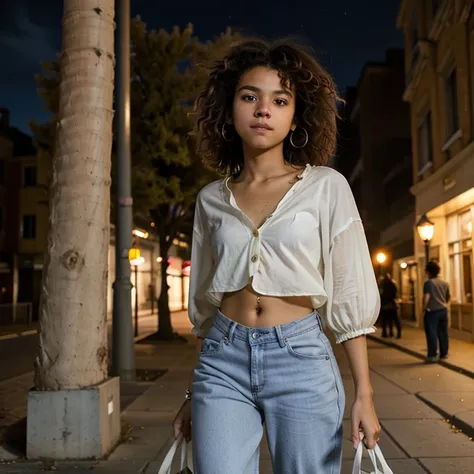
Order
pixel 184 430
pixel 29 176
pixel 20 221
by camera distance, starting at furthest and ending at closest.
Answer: pixel 29 176 → pixel 20 221 → pixel 184 430

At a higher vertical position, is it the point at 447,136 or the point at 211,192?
the point at 447,136

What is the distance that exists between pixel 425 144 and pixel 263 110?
66.9ft

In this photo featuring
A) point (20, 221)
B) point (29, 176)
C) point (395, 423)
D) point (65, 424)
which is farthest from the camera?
point (29, 176)

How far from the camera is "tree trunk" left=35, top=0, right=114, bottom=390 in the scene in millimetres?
5172

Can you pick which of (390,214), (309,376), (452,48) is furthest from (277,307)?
(390,214)

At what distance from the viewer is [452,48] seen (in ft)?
55.7

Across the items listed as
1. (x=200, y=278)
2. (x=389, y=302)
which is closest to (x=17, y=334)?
(x=389, y=302)

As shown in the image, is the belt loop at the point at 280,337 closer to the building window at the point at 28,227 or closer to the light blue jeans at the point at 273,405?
the light blue jeans at the point at 273,405

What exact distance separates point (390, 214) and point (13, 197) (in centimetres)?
2012

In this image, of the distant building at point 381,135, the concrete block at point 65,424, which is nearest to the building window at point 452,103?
the concrete block at point 65,424

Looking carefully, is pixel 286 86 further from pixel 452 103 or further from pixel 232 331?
pixel 452 103

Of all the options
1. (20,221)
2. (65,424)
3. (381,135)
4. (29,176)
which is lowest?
(65,424)

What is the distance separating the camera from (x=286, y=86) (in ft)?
7.53

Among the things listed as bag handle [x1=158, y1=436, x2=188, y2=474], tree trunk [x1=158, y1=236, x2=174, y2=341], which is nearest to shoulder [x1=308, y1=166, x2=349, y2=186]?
bag handle [x1=158, y1=436, x2=188, y2=474]
